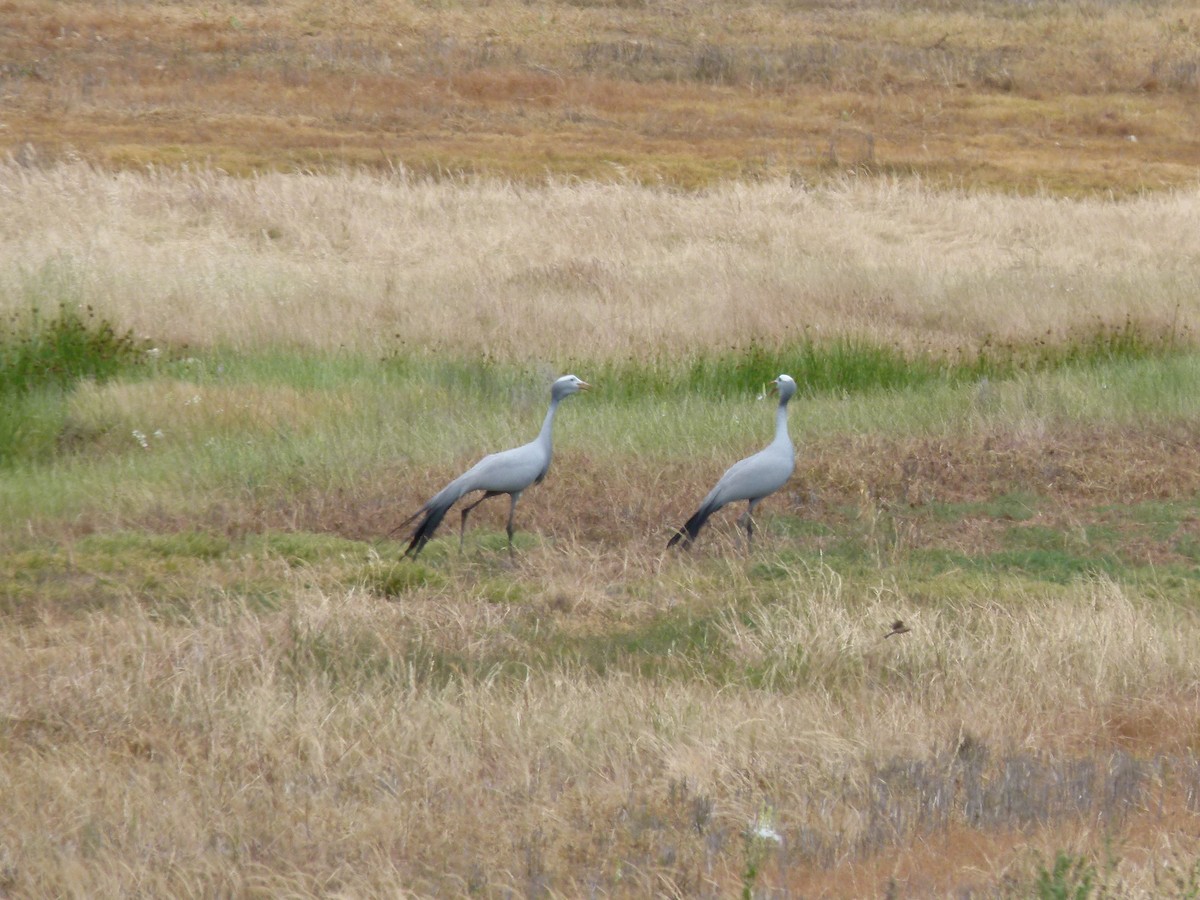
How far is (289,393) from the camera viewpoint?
11.3 m

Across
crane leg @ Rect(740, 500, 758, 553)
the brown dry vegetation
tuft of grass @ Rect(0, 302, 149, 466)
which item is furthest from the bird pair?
the brown dry vegetation

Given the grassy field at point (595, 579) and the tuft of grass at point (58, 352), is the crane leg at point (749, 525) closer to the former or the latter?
the grassy field at point (595, 579)

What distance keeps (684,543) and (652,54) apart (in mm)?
34852

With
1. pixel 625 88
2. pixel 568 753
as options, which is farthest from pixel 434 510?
pixel 625 88

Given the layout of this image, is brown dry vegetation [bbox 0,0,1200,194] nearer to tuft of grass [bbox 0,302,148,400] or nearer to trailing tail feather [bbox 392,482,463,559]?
tuft of grass [bbox 0,302,148,400]

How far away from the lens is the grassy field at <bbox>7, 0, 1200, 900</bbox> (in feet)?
14.8

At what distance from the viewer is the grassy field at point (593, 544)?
14.8ft

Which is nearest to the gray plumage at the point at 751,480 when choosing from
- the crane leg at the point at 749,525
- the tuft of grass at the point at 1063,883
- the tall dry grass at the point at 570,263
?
the crane leg at the point at 749,525

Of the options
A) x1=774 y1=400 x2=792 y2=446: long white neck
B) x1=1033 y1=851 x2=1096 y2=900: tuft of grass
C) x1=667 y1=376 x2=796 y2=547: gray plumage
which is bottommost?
x1=667 y1=376 x2=796 y2=547: gray plumage

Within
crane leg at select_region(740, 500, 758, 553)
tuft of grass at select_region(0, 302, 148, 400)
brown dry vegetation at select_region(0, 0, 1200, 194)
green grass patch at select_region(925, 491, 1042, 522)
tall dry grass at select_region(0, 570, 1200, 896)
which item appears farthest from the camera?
brown dry vegetation at select_region(0, 0, 1200, 194)

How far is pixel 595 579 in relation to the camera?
7.62 meters

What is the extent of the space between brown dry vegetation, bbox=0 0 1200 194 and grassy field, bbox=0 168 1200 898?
11390mm

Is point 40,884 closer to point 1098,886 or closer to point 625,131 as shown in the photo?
point 1098,886

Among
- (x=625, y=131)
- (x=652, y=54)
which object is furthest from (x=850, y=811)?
(x=652, y=54)
